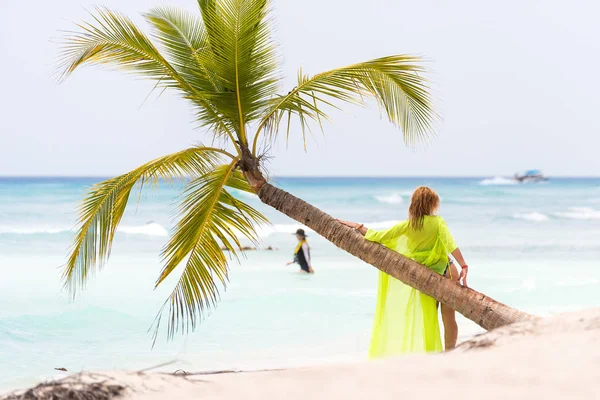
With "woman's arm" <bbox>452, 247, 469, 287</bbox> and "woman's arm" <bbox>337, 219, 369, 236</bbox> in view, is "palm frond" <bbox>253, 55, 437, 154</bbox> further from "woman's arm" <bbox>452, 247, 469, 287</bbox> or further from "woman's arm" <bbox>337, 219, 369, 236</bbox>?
"woman's arm" <bbox>452, 247, 469, 287</bbox>

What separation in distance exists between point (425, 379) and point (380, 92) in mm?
4117

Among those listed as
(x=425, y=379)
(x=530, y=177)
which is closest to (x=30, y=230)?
(x=425, y=379)

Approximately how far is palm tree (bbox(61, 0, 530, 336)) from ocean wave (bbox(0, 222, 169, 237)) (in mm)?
20950

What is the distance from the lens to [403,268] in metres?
4.95

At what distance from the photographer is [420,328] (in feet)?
17.0

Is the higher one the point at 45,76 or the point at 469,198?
the point at 45,76

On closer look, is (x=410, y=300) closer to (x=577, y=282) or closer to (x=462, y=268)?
(x=462, y=268)

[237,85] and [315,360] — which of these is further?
[315,360]

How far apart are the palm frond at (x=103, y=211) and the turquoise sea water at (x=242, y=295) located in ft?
4.19

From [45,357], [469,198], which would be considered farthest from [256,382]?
[469,198]

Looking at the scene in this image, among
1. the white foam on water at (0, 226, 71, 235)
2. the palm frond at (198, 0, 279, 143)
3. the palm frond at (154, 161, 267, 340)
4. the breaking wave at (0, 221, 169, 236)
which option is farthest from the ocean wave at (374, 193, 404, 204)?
the palm frond at (154, 161, 267, 340)

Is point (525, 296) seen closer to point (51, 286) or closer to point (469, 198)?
point (51, 286)

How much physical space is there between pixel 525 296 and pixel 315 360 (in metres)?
6.31

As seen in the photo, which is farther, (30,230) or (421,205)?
(30,230)
